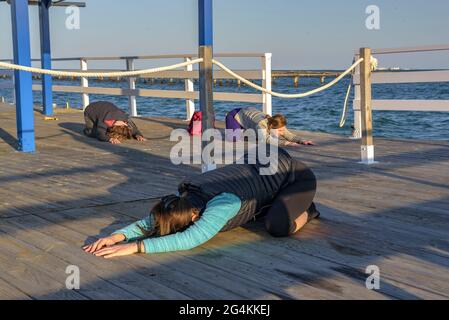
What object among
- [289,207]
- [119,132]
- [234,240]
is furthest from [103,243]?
[119,132]

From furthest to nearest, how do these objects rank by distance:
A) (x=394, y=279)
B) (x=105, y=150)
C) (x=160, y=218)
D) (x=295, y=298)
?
(x=105, y=150), (x=160, y=218), (x=394, y=279), (x=295, y=298)

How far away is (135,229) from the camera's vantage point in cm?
387

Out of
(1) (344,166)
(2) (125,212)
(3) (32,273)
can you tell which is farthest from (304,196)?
(1) (344,166)

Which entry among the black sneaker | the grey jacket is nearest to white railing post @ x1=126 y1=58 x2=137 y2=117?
the grey jacket

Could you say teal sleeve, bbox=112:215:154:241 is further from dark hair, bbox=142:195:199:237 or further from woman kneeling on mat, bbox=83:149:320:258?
dark hair, bbox=142:195:199:237

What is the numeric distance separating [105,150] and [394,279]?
5853 millimetres

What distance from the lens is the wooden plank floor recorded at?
10.4 ft

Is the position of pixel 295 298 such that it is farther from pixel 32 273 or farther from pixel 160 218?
pixel 32 273

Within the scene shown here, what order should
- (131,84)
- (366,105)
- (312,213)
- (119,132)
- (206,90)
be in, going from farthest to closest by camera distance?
(131,84)
(119,132)
(366,105)
(206,90)
(312,213)

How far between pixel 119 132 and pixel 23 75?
1.66 meters

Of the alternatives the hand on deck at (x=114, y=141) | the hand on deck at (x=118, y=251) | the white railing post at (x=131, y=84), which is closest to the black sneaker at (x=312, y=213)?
the hand on deck at (x=118, y=251)

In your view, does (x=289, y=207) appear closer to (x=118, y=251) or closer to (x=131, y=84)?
(x=118, y=251)

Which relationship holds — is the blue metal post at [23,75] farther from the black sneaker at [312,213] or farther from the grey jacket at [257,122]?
the black sneaker at [312,213]
